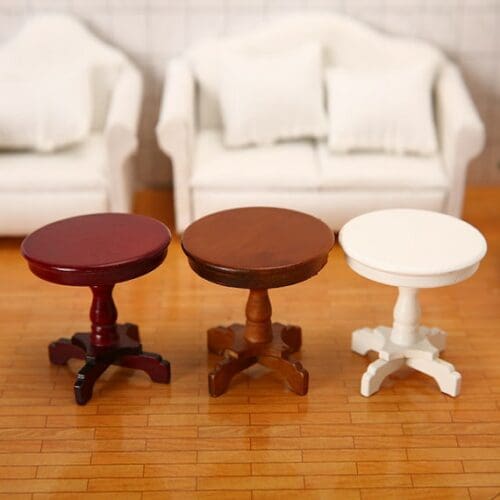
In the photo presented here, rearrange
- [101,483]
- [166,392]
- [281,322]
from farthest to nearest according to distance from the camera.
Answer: [281,322]
[166,392]
[101,483]

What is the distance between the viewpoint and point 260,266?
9.91ft

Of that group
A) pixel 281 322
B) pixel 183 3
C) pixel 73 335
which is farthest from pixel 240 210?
pixel 183 3

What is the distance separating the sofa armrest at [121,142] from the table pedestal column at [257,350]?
3.79 feet

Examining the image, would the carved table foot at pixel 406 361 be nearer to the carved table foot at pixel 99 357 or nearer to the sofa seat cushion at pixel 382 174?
the carved table foot at pixel 99 357

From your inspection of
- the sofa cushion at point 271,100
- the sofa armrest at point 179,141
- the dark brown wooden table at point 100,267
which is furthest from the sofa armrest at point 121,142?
the dark brown wooden table at point 100,267

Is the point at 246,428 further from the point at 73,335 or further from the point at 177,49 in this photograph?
the point at 177,49

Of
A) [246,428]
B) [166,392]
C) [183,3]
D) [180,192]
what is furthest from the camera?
[183,3]

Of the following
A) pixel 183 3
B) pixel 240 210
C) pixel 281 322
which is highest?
pixel 183 3

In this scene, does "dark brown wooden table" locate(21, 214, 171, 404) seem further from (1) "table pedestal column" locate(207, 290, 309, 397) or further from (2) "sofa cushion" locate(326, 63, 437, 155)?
(2) "sofa cushion" locate(326, 63, 437, 155)

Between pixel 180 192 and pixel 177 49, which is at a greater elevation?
pixel 177 49

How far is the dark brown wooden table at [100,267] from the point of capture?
10.0 feet

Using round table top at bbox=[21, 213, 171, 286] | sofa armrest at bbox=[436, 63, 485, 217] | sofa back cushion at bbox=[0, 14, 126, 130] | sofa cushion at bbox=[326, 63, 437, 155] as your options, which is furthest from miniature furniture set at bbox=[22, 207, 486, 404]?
sofa back cushion at bbox=[0, 14, 126, 130]

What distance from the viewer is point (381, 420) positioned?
311 centimetres

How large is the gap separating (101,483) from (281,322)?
1.19 metres
